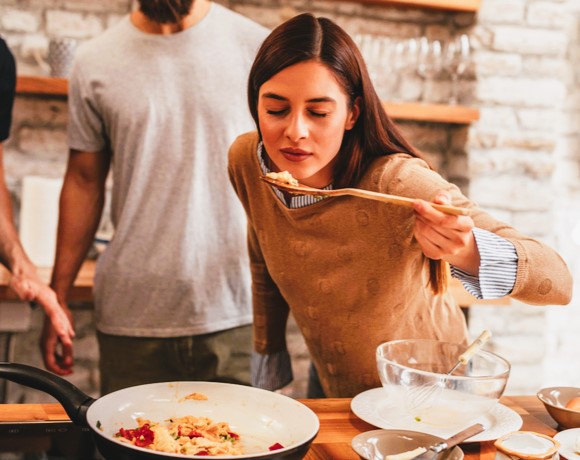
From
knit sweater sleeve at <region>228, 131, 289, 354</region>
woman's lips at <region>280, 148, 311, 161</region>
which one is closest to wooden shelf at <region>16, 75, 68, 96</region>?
knit sweater sleeve at <region>228, 131, 289, 354</region>

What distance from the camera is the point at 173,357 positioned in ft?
6.91

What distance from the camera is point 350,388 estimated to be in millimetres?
1570

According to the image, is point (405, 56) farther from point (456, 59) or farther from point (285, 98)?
point (285, 98)

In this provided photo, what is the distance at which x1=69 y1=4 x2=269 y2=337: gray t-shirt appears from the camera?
2.07 meters

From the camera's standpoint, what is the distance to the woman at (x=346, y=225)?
4.36 ft

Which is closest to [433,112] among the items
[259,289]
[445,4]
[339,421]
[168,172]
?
[445,4]

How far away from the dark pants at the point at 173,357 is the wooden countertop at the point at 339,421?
86 centimetres

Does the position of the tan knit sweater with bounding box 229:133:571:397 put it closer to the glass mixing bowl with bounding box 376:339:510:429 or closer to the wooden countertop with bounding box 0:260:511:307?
the glass mixing bowl with bounding box 376:339:510:429

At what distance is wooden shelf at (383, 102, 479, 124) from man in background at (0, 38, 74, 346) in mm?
1543

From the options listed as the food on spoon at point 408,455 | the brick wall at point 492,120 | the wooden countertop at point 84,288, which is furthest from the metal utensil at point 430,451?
the brick wall at point 492,120

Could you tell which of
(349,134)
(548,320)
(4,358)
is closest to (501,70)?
(548,320)

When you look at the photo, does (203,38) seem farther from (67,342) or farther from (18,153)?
(18,153)

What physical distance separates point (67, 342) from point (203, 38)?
96 centimetres

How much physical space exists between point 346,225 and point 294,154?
0.60 ft
